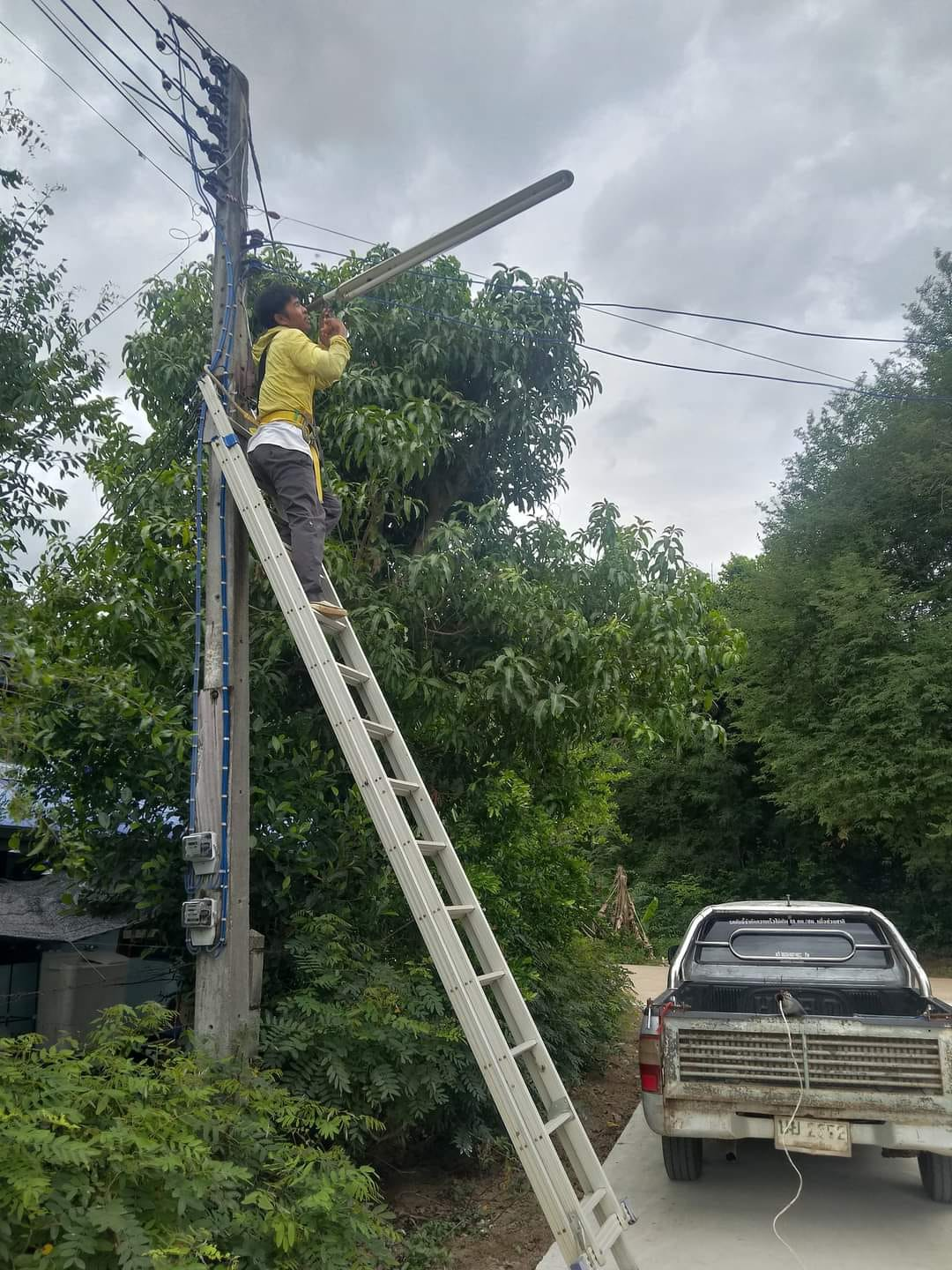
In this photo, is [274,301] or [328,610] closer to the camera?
[328,610]

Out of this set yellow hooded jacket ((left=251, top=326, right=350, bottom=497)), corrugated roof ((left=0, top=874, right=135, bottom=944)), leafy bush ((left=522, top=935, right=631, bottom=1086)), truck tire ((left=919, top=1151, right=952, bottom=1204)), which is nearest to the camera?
yellow hooded jacket ((left=251, top=326, right=350, bottom=497))

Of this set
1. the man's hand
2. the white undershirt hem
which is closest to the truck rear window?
the white undershirt hem

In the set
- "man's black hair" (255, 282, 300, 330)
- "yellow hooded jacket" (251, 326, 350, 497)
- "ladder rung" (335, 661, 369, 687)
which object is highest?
"man's black hair" (255, 282, 300, 330)

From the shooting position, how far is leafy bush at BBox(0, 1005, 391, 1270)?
3.21 meters

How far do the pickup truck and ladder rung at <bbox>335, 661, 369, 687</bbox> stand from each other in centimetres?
265

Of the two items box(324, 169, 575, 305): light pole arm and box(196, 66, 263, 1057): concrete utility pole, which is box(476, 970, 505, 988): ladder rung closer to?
box(196, 66, 263, 1057): concrete utility pole

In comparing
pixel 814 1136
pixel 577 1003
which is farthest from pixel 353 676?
pixel 577 1003

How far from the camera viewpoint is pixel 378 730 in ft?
17.3

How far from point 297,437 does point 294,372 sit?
394 mm

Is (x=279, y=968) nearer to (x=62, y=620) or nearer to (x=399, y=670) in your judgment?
(x=399, y=670)

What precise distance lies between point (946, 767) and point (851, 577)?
462cm

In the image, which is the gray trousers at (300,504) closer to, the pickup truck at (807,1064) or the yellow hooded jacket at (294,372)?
the yellow hooded jacket at (294,372)

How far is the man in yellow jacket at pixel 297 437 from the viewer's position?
5598 millimetres

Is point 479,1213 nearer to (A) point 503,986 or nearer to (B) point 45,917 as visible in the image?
(A) point 503,986
